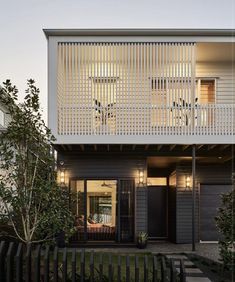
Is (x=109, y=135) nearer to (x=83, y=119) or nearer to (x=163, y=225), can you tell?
(x=83, y=119)

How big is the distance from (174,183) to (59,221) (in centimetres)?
805

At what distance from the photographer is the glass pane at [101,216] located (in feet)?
42.2

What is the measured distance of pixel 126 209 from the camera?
13.0m

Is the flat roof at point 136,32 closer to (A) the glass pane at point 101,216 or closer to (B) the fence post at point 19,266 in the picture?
(A) the glass pane at point 101,216

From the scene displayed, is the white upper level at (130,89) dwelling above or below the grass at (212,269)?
above

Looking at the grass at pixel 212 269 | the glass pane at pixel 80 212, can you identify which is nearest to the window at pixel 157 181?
the glass pane at pixel 80 212

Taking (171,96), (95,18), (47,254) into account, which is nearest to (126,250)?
(171,96)

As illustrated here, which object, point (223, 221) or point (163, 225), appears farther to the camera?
point (163, 225)

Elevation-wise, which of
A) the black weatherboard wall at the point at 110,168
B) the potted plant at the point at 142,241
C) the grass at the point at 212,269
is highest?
the black weatherboard wall at the point at 110,168

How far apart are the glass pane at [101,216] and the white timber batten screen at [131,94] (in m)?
2.36

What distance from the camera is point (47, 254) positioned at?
5.71m

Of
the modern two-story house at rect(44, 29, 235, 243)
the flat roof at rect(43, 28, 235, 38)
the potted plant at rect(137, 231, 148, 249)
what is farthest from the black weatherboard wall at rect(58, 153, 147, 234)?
the flat roof at rect(43, 28, 235, 38)

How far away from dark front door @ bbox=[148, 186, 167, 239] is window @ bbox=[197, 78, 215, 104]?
12.4 ft

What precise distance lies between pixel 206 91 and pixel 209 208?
4.32 metres
